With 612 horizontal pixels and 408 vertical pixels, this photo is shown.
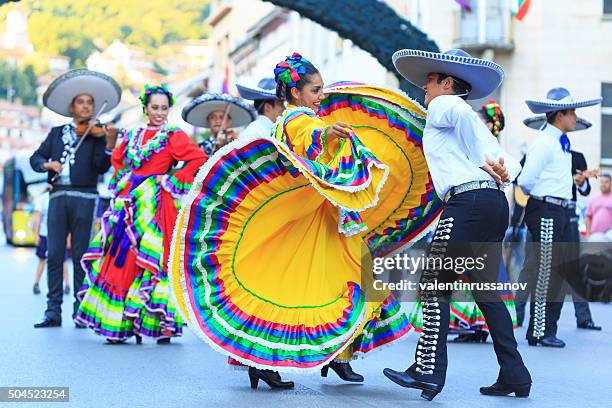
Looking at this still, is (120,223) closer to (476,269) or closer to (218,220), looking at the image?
(218,220)

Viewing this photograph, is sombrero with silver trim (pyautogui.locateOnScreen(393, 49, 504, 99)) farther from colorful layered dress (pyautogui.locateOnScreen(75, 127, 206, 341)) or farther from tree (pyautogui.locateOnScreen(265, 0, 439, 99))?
tree (pyautogui.locateOnScreen(265, 0, 439, 99))

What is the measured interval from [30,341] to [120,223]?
45.8 inches

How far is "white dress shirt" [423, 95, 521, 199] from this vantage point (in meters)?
6.54

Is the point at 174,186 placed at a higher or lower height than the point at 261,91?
lower

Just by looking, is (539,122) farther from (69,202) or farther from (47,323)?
(47,323)

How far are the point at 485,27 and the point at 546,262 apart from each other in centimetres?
2013

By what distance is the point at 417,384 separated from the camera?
6.45 m

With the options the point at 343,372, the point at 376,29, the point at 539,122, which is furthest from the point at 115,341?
the point at 376,29

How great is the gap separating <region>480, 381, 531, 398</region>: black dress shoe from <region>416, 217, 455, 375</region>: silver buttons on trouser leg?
546mm

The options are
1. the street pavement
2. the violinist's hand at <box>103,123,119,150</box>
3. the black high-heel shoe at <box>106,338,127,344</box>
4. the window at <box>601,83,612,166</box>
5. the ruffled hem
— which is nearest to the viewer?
the street pavement

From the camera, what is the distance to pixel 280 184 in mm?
6742

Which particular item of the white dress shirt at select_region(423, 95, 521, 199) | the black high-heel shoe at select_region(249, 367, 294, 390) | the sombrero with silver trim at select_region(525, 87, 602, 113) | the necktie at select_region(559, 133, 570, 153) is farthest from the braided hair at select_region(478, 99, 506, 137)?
the black high-heel shoe at select_region(249, 367, 294, 390)

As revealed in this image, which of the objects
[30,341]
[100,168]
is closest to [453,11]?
[100,168]

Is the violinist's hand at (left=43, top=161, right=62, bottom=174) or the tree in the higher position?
the tree
